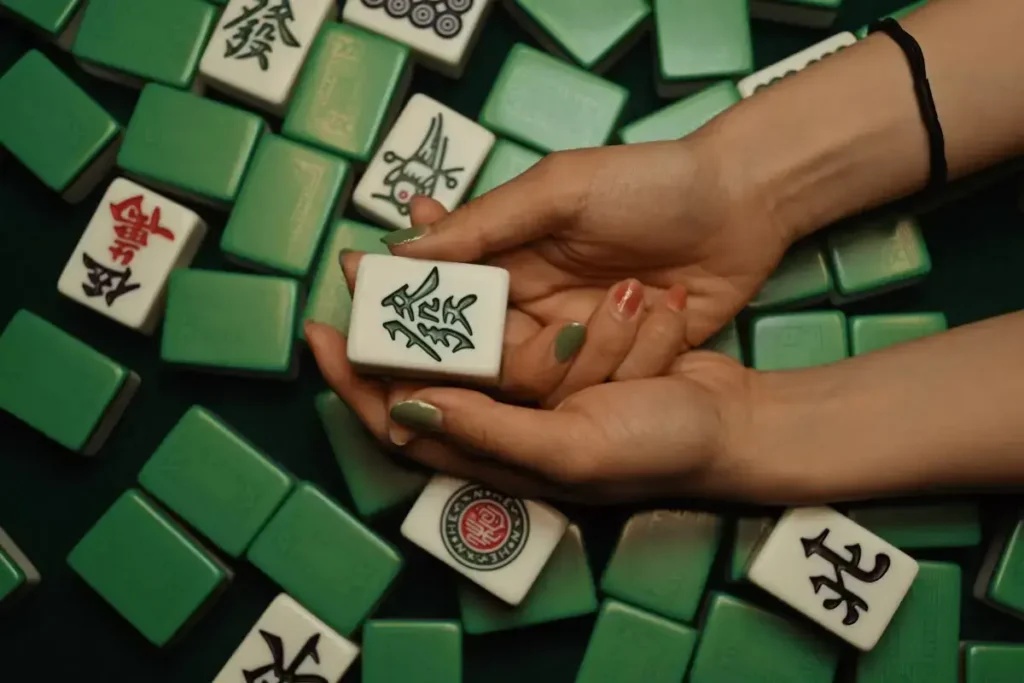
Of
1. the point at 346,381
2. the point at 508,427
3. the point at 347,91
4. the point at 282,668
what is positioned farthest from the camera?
the point at 347,91

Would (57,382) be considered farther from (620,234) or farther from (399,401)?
(620,234)

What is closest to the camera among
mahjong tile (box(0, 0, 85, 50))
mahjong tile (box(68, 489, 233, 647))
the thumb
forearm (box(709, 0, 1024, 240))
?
the thumb

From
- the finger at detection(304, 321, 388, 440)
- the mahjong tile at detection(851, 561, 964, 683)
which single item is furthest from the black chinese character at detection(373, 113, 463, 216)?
the mahjong tile at detection(851, 561, 964, 683)

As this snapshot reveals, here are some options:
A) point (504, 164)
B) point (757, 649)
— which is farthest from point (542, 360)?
point (757, 649)

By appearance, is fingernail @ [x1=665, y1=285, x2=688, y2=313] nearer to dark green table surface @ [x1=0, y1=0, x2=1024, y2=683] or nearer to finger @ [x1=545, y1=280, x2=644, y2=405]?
finger @ [x1=545, y1=280, x2=644, y2=405]

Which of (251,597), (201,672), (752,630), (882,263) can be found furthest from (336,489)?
(882,263)
